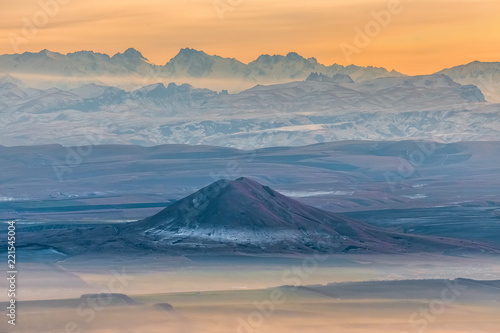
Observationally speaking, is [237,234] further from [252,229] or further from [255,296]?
[255,296]

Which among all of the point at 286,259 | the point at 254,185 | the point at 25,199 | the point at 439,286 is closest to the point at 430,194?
the point at 25,199

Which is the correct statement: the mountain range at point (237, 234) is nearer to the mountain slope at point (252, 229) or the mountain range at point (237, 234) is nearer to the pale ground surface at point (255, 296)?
the mountain slope at point (252, 229)

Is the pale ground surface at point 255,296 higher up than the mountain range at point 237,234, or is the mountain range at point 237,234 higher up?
the mountain range at point 237,234

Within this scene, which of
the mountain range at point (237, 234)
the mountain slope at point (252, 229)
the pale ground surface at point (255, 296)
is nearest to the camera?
the pale ground surface at point (255, 296)

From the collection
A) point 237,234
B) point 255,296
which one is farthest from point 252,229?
point 255,296

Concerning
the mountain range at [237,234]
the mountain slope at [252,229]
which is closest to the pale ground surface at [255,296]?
the mountain range at [237,234]

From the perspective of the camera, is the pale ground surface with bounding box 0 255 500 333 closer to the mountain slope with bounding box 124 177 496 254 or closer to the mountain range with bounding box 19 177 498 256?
the mountain range with bounding box 19 177 498 256

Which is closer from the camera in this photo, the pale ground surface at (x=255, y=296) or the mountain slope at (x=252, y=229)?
the pale ground surface at (x=255, y=296)

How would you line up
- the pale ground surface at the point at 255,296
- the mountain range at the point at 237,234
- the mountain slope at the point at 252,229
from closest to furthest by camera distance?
the pale ground surface at the point at 255,296 < the mountain range at the point at 237,234 < the mountain slope at the point at 252,229
